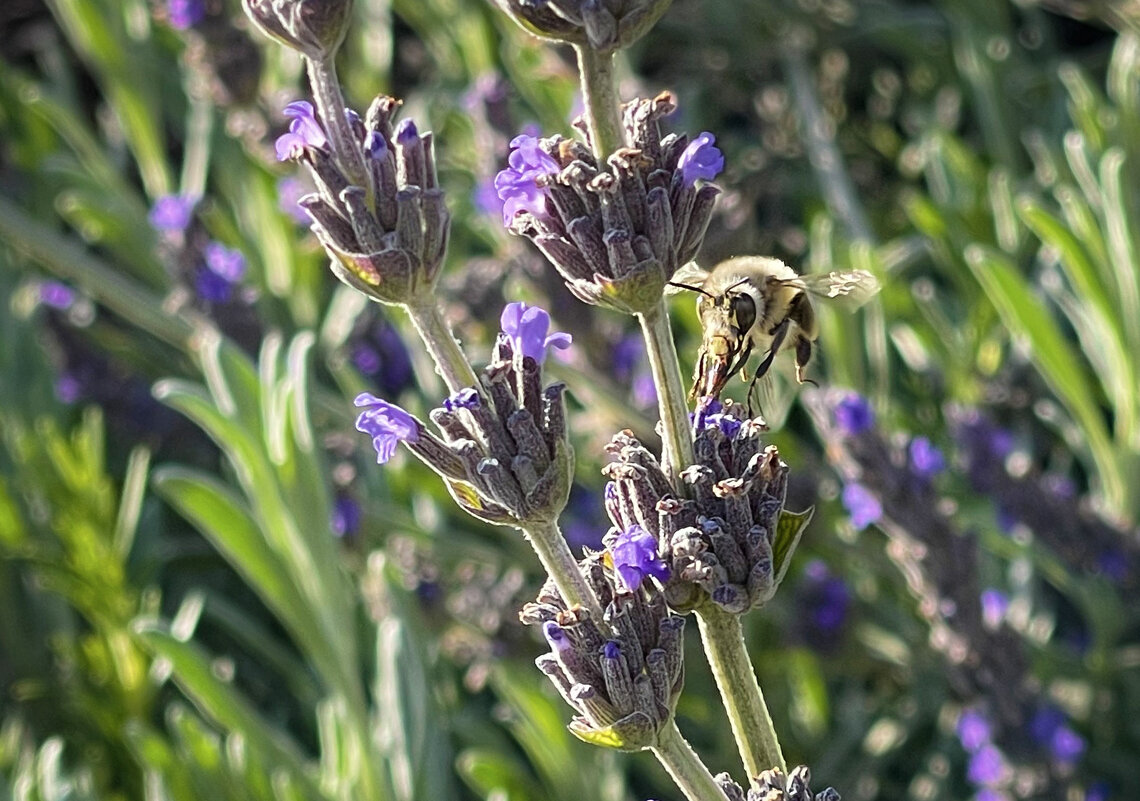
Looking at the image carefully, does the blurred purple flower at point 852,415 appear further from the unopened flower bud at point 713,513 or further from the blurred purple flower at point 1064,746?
the unopened flower bud at point 713,513

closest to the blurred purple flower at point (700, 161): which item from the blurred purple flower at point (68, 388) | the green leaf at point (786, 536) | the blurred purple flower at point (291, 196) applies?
the green leaf at point (786, 536)

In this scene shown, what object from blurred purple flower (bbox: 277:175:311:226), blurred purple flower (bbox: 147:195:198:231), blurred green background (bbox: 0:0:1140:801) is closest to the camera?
blurred green background (bbox: 0:0:1140:801)

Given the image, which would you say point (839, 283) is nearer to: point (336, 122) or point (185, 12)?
point (336, 122)

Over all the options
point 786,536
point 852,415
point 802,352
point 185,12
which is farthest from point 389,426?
point 185,12

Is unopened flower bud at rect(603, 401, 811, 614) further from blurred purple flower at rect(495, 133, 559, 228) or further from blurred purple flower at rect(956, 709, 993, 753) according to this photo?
blurred purple flower at rect(956, 709, 993, 753)

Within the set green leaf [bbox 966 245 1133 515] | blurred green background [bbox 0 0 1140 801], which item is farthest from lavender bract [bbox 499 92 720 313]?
green leaf [bbox 966 245 1133 515]

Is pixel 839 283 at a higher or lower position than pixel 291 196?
higher

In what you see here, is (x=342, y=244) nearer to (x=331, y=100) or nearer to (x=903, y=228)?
(x=331, y=100)
